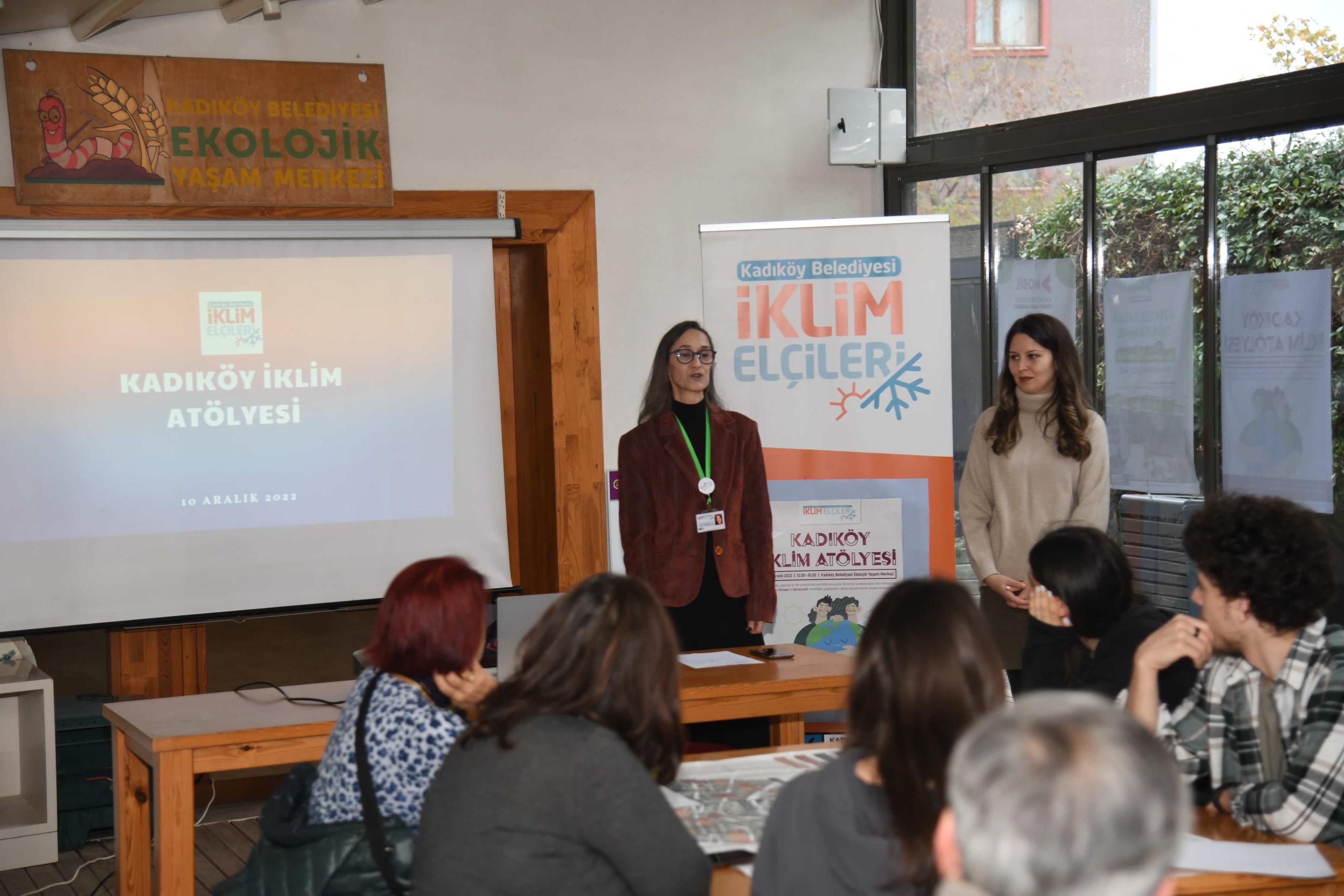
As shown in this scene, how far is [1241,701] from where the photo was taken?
6.50 ft

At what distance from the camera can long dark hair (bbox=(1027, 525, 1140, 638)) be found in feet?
7.62

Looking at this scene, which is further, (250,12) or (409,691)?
(250,12)

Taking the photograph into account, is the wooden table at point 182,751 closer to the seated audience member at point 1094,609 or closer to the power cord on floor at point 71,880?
the power cord on floor at point 71,880

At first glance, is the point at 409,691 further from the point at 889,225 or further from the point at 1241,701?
the point at 889,225

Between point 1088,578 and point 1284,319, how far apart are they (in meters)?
2.21

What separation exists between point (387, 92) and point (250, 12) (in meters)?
0.54

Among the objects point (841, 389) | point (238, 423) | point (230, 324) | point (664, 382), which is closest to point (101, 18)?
point (230, 324)

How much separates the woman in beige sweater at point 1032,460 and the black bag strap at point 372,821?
82.9 inches

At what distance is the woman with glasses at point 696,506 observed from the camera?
3.66 m

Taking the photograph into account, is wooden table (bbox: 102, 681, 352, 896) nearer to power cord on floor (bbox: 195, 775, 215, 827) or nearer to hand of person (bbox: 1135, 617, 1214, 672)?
power cord on floor (bbox: 195, 775, 215, 827)

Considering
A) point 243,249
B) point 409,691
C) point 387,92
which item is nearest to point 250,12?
point 387,92

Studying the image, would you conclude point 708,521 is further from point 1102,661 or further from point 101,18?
point 101,18

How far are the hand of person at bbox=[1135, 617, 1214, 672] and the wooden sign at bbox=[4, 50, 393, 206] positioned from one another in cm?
335

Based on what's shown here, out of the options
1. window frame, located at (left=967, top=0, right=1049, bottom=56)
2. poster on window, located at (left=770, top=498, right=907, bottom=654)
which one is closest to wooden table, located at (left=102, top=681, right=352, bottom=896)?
poster on window, located at (left=770, top=498, right=907, bottom=654)
